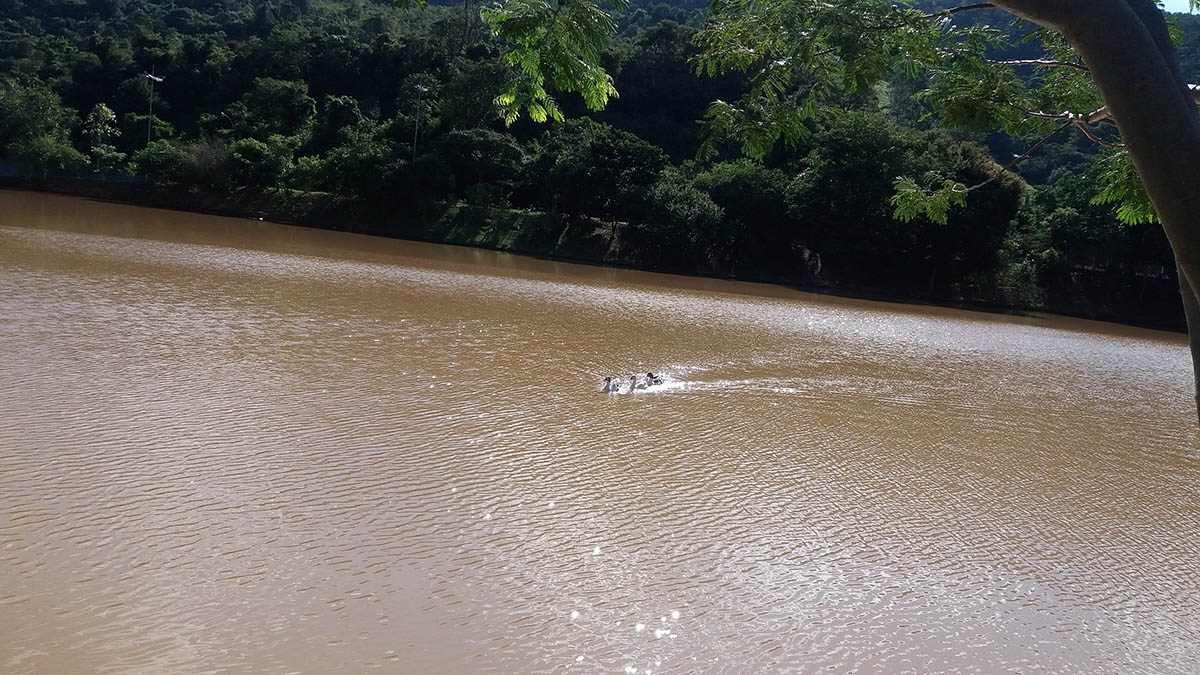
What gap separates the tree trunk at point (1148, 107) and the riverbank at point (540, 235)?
29.2 m

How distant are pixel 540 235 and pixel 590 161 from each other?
3.47 metres

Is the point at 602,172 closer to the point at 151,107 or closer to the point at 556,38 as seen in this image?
the point at 151,107

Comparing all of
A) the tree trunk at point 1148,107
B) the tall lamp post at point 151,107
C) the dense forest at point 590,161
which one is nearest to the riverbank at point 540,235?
the dense forest at point 590,161

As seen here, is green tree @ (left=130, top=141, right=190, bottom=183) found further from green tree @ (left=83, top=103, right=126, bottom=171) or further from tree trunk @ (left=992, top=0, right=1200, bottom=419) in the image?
tree trunk @ (left=992, top=0, right=1200, bottom=419)

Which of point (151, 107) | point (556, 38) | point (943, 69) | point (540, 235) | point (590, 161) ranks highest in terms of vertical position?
Result: point (151, 107)

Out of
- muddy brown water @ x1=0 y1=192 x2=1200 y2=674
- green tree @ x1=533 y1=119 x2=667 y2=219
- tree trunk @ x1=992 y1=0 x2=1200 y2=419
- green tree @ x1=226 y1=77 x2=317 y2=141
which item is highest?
green tree @ x1=226 y1=77 x2=317 y2=141

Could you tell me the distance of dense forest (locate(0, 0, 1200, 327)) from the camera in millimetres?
31406

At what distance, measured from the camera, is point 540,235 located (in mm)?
34562

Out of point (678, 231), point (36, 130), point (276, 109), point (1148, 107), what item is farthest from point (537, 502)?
point (276, 109)

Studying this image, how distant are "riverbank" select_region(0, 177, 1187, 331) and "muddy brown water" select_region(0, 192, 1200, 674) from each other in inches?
676

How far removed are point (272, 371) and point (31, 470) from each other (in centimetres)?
379

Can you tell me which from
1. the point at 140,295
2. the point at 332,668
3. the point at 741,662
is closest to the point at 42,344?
the point at 140,295

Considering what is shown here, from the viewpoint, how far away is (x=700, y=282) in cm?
2936

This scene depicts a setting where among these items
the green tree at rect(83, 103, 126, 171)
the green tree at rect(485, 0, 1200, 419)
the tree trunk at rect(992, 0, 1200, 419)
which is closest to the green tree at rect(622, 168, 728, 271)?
the green tree at rect(83, 103, 126, 171)
